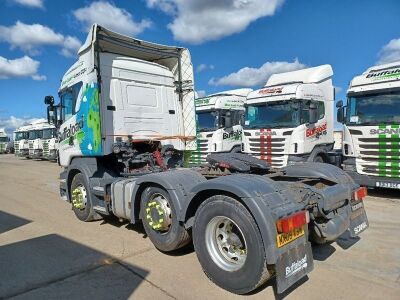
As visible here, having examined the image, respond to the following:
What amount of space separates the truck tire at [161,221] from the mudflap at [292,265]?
62.1 inches

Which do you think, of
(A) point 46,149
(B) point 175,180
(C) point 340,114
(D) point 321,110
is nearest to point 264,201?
(B) point 175,180

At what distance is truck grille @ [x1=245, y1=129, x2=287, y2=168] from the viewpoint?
10.8 m

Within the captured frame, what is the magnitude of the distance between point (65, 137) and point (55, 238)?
239 centimetres

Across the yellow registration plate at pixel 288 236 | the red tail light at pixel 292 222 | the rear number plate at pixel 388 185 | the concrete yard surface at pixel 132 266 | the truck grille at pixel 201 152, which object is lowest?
the concrete yard surface at pixel 132 266

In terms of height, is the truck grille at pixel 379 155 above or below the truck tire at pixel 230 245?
above

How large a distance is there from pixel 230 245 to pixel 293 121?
7.34 meters

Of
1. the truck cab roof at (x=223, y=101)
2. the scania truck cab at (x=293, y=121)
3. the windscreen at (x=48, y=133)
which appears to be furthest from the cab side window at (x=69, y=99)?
the windscreen at (x=48, y=133)

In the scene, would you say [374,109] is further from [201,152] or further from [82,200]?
[82,200]

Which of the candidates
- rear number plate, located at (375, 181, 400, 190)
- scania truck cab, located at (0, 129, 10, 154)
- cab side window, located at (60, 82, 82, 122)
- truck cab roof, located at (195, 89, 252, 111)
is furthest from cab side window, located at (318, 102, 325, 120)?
scania truck cab, located at (0, 129, 10, 154)

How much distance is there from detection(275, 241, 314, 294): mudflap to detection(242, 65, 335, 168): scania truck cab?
701 cm

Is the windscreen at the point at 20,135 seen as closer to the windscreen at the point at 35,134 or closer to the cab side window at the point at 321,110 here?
the windscreen at the point at 35,134

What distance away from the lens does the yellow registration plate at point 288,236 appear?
347cm

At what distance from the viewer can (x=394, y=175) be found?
8922 mm

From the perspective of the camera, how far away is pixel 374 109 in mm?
9312
